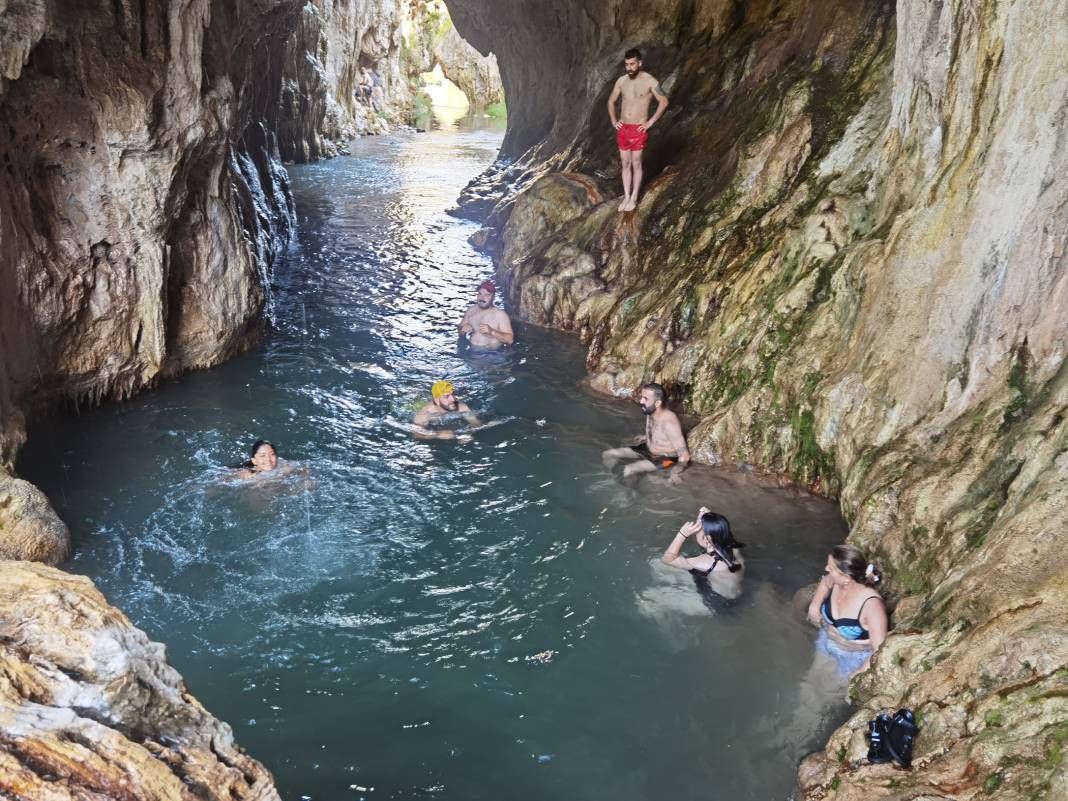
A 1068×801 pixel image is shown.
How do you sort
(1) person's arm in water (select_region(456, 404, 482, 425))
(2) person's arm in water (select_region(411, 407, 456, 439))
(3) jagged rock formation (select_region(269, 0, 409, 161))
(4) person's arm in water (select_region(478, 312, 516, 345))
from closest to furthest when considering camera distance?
(2) person's arm in water (select_region(411, 407, 456, 439)), (1) person's arm in water (select_region(456, 404, 482, 425)), (4) person's arm in water (select_region(478, 312, 516, 345)), (3) jagged rock formation (select_region(269, 0, 409, 161))

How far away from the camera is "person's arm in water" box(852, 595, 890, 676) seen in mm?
5676

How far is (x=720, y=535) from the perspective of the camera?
21.8 ft

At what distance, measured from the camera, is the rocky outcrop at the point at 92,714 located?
8.66ft

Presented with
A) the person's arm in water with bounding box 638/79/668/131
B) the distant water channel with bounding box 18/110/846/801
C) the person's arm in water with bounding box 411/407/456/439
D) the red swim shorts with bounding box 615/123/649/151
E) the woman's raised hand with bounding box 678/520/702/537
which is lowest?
the distant water channel with bounding box 18/110/846/801

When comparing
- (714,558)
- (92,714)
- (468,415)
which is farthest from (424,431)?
(92,714)

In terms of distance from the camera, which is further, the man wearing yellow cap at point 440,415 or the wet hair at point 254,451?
the man wearing yellow cap at point 440,415

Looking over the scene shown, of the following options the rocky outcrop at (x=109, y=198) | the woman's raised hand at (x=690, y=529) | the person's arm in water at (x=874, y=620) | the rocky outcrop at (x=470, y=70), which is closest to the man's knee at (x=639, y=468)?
the woman's raised hand at (x=690, y=529)

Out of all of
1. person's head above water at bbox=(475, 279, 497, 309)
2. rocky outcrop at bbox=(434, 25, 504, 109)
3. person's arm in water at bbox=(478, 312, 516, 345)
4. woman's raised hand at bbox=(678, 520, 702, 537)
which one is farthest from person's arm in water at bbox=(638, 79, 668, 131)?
rocky outcrop at bbox=(434, 25, 504, 109)

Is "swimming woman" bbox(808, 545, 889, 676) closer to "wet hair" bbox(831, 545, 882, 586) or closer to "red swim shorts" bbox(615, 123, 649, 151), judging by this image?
"wet hair" bbox(831, 545, 882, 586)

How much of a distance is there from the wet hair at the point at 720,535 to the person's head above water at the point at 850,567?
879mm

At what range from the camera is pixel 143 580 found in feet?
22.2

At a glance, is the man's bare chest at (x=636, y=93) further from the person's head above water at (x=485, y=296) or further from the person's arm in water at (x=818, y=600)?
the person's arm in water at (x=818, y=600)

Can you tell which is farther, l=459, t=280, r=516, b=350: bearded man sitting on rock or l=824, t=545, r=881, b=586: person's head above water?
l=459, t=280, r=516, b=350: bearded man sitting on rock

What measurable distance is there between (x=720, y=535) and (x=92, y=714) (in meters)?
4.72
